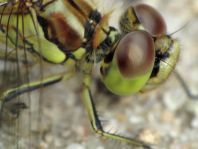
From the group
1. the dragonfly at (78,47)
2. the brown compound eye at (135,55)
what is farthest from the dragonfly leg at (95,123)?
the brown compound eye at (135,55)

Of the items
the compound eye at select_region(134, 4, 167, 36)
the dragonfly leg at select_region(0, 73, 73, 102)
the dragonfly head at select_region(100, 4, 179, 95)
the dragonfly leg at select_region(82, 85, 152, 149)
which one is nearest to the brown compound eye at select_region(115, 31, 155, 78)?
the dragonfly head at select_region(100, 4, 179, 95)

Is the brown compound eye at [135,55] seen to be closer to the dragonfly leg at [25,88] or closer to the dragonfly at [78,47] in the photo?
the dragonfly at [78,47]

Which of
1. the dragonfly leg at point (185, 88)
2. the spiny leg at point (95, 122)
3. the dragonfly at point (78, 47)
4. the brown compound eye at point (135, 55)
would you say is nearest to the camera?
the brown compound eye at point (135, 55)

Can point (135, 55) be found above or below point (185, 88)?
above

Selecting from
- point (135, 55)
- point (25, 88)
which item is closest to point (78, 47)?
point (25, 88)

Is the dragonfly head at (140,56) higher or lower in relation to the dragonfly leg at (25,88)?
higher

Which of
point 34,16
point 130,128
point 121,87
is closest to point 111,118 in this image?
point 130,128

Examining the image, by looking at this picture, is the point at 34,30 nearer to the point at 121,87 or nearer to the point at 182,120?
the point at 121,87

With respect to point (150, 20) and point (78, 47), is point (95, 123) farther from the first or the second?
point (150, 20)
